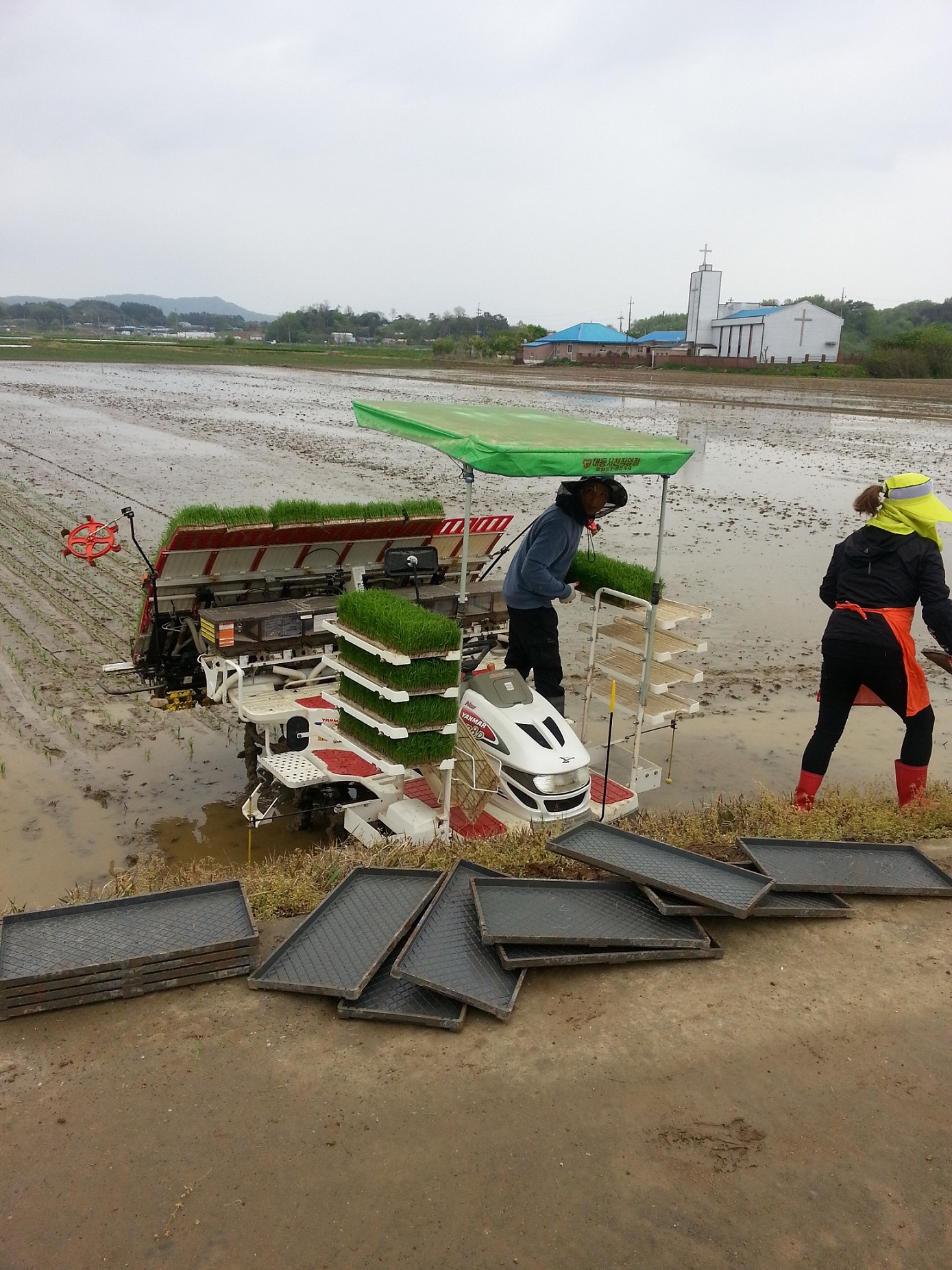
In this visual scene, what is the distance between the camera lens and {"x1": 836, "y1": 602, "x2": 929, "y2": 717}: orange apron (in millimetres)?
5129

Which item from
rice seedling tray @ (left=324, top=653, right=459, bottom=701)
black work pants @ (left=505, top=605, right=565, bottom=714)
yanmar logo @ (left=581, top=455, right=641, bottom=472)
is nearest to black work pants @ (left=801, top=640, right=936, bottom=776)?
yanmar logo @ (left=581, top=455, right=641, bottom=472)

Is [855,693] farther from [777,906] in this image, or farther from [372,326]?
[372,326]

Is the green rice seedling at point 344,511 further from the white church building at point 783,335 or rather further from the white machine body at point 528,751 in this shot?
the white church building at point 783,335

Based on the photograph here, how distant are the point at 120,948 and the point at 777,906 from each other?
2651 mm

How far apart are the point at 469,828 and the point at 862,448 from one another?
2265 centimetres

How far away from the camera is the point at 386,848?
4.99 meters

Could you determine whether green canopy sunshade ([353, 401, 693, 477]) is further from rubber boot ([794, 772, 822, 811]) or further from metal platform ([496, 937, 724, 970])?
metal platform ([496, 937, 724, 970])

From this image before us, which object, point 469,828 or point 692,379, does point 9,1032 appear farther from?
point 692,379

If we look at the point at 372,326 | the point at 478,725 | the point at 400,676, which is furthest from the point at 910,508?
the point at 372,326

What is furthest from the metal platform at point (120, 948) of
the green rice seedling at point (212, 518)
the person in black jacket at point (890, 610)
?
Answer: the person in black jacket at point (890, 610)

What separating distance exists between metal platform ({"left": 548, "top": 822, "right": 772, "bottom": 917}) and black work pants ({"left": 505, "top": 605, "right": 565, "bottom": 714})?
6.11 feet

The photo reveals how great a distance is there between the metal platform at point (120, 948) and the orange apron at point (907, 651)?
3.53 meters

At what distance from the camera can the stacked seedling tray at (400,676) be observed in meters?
4.96

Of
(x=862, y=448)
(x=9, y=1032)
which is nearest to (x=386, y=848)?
(x=9, y=1032)
